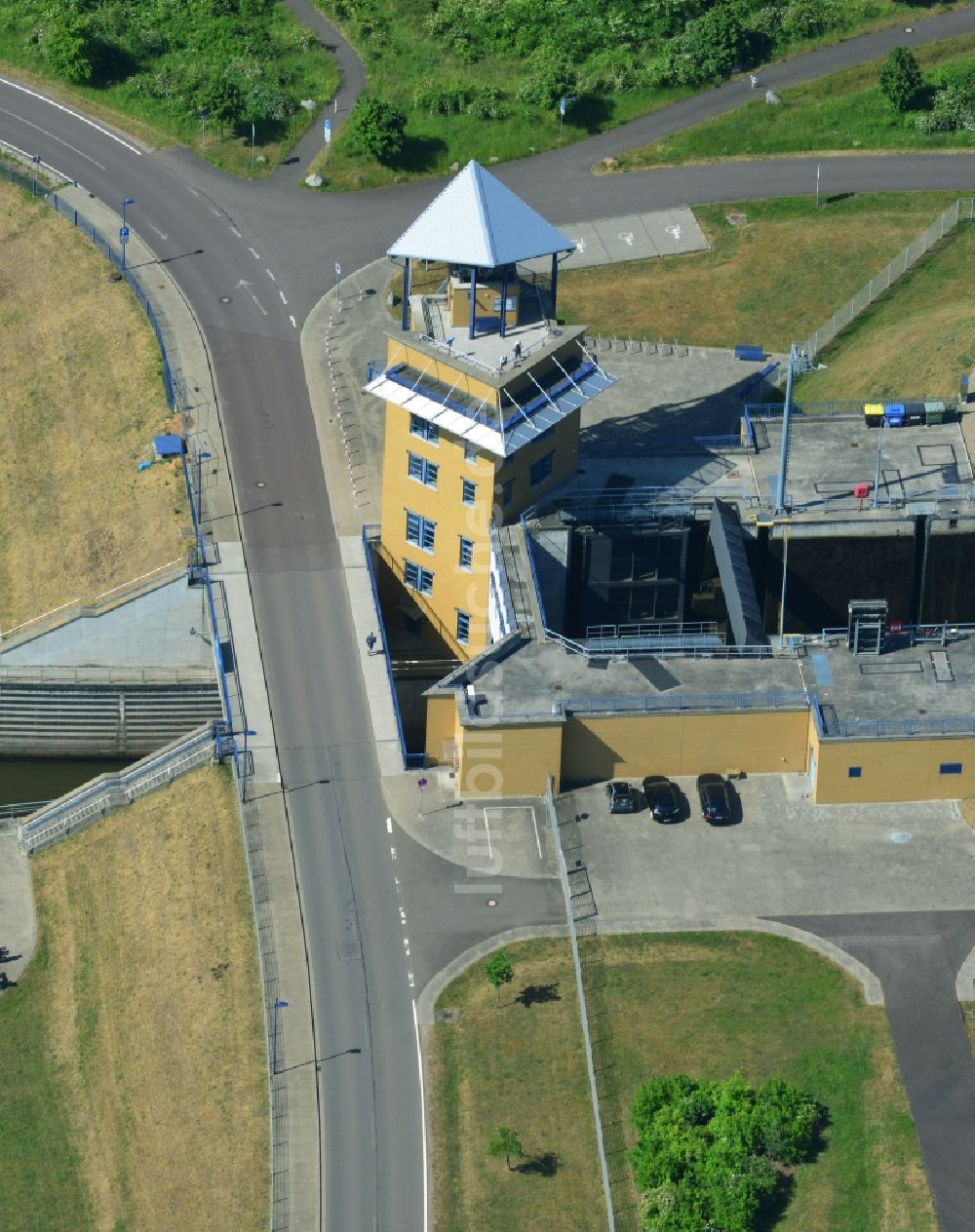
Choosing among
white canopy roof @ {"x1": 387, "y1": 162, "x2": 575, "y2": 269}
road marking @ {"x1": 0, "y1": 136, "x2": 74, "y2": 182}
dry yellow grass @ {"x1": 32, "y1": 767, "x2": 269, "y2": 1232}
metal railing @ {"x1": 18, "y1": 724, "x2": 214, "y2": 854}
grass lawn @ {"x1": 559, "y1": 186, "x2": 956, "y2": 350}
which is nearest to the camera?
dry yellow grass @ {"x1": 32, "y1": 767, "x2": 269, "y2": 1232}

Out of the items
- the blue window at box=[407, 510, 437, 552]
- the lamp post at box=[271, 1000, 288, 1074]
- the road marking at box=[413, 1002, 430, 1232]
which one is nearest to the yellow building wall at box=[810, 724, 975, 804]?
the road marking at box=[413, 1002, 430, 1232]

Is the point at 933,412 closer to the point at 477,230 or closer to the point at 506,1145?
the point at 477,230

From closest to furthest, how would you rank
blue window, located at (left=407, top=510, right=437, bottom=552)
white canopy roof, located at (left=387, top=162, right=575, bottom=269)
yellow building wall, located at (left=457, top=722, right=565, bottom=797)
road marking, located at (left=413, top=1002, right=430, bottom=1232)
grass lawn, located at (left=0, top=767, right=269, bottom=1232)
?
road marking, located at (left=413, top=1002, right=430, bottom=1232) < grass lawn, located at (left=0, top=767, right=269, bottom=1232) < yellow building wall, located at (left=457, top=722, right=565, bottom=797) < white canopy roof, located at (left=387, top=162, right=575, bottom=269) < blue window, located at (left=407, top=510, right=437, bottom=552)

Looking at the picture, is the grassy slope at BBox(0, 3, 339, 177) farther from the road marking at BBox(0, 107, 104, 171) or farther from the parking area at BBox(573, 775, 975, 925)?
the parking area at BBox(573, 775, 975, 925)

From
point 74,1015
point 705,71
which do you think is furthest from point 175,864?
point 705,71

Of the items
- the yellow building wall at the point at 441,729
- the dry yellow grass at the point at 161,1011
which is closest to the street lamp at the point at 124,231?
the dry yellow grass at the point at 161,1011

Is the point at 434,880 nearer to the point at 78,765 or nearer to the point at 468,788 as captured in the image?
the point at 468,788
